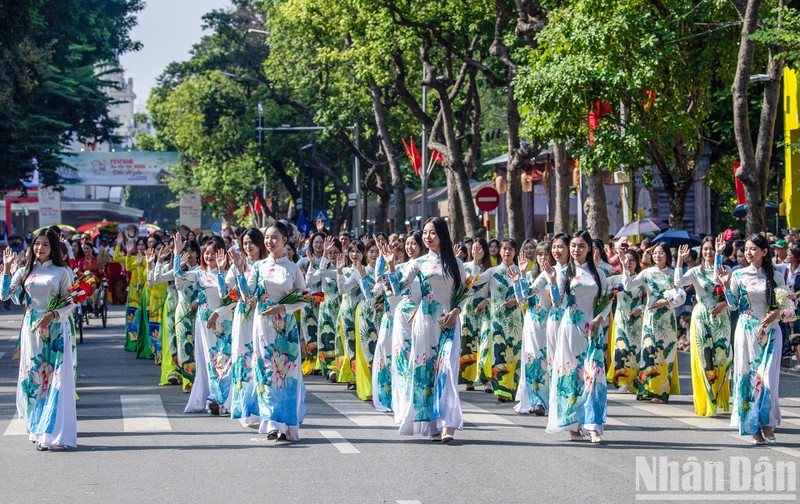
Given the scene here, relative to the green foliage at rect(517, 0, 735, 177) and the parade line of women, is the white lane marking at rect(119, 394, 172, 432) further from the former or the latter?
the green foliage at rect(517, 0, 735, 177)

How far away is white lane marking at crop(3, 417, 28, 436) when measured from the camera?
1196cm

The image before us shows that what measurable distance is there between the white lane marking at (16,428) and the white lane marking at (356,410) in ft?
9.59

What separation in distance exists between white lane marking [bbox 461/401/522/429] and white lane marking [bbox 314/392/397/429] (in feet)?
2.51

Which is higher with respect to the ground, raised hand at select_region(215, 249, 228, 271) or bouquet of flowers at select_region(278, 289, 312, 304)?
raised hand at select_region(215, 249, 228, 271)

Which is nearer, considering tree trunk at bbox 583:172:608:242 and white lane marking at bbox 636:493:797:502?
white lane marking at bbox 636:493:797:502

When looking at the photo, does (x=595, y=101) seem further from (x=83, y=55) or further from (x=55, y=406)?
(x=83, y=55)

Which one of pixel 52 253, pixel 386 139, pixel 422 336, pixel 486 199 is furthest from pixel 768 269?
pixel 386 139

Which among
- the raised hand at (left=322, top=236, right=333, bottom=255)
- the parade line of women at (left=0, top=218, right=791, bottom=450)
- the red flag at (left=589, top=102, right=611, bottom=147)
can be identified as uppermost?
the red flag at (left=589, top=102, right=611, bottom=147)

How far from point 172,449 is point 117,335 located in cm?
1484

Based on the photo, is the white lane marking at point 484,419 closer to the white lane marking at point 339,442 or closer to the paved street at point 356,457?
the paved street at point 356,457

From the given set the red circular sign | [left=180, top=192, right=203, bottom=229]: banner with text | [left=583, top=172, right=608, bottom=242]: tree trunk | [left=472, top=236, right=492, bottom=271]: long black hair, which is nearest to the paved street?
[left=472, top=236, right=492, bottom=271]: long black hair

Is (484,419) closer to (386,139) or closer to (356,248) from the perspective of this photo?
(356,248)

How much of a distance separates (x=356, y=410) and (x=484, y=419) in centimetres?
139

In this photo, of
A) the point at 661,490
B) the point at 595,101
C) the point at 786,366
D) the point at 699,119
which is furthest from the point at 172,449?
the point at 699,119
